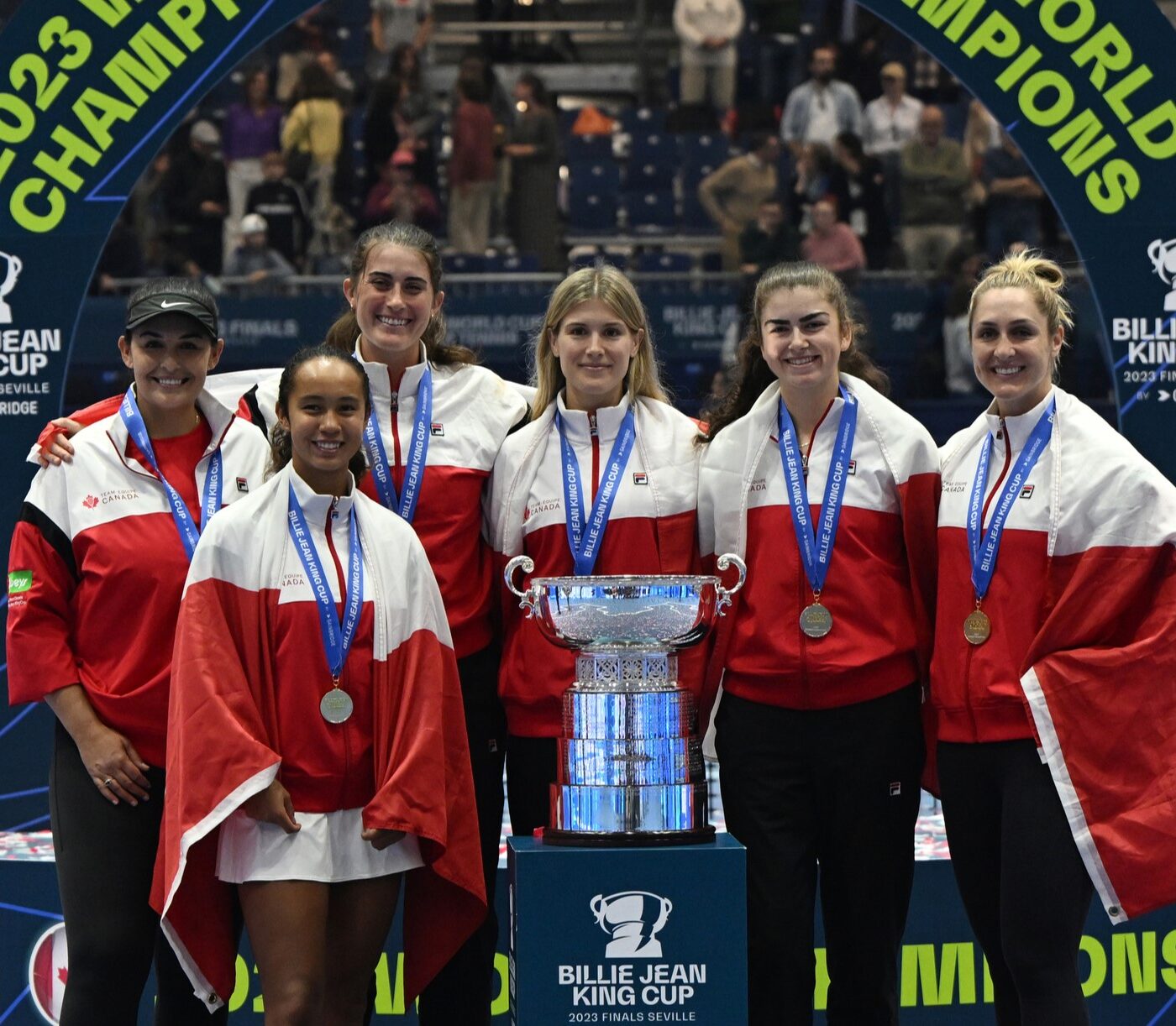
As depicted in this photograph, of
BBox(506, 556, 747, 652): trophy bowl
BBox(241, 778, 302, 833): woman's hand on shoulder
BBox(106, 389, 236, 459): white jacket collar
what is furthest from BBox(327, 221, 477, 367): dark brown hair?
BBox(241, 778, 302, 833): woman's hand on shoulder

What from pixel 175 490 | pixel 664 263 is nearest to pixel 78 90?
pixel 175 490

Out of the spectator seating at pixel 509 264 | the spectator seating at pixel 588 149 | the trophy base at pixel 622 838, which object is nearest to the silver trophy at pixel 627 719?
the trophy base at pixel 622 838

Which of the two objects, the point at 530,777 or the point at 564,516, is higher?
the point at 564,516

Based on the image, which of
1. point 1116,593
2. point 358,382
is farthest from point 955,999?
point 358,382

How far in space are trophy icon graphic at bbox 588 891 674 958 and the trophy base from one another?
11 cm

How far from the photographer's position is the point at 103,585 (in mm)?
3799

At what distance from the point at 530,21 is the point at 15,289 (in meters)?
10.5

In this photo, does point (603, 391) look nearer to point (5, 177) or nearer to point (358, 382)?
point (358, 382)

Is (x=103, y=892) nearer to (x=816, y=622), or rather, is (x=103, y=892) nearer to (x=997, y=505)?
(x=816, y=622)

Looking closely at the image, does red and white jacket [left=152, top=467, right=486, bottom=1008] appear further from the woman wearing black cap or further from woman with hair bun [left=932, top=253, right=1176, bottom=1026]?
woman with hair bun [left=932, top=253, right=1176, bottom=1026]

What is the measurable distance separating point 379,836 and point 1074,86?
310 cm

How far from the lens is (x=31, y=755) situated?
5.10 m

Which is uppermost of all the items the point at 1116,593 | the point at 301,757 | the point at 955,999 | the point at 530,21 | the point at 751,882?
the point at 530,21

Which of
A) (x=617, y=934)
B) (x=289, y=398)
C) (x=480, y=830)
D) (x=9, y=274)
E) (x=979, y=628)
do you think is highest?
(x=9, y=274)
